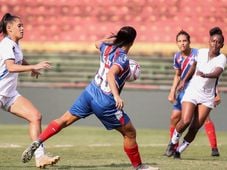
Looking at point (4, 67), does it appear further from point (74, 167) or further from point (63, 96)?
point (63, 96)

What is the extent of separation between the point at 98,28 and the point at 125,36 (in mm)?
14741

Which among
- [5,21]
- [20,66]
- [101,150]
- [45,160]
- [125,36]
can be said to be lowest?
[101,150]

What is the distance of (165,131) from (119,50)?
11299mm

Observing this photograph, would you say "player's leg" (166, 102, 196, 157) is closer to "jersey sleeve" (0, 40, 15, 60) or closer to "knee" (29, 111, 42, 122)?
"knee" (29, 111, 42, 122)

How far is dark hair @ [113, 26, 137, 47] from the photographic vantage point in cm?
1016

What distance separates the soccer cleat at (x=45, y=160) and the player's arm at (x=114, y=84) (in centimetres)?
130

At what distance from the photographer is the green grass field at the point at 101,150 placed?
11.3 meters

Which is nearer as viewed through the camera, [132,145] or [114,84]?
[114,84]

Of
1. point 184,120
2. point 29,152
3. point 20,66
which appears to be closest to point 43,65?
point 20,66

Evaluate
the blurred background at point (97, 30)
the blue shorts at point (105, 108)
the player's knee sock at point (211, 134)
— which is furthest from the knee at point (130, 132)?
the blurred background at point (97, 30)

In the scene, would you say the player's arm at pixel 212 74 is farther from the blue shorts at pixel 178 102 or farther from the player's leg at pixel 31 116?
the player's leg at pixel 31 116

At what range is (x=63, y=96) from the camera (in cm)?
2303

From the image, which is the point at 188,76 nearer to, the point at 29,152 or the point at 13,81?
the point at 13,81

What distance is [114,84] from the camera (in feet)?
32.2
